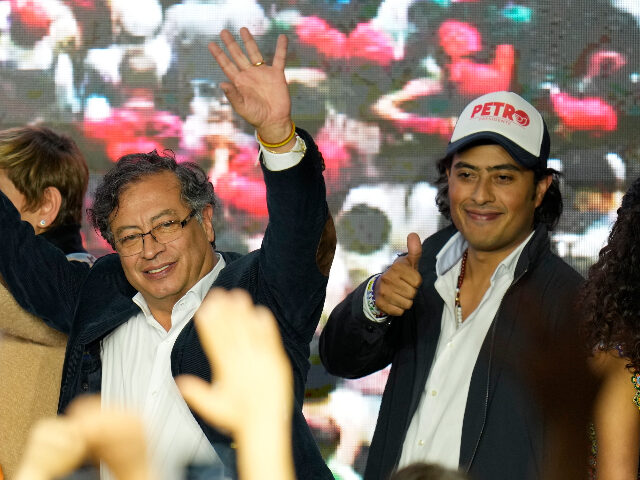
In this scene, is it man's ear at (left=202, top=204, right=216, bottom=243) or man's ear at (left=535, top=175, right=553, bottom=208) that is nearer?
man's ear at (left=202, top=204, right=216, bottom=243)

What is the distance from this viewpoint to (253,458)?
1163 millimetres

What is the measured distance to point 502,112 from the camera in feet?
9.04

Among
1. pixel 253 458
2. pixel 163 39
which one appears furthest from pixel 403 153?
pixel 253 458

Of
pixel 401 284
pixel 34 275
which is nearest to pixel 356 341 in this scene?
pixel 401 284

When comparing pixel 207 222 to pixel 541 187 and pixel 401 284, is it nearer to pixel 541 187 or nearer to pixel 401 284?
pixel 401 284

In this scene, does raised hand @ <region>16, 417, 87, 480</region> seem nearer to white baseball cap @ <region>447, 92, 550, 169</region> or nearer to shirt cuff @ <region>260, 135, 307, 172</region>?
shirt cuff @ <region>260, 135, 307, 172</region>

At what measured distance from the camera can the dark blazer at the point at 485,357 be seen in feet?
7.80

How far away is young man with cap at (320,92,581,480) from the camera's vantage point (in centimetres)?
241

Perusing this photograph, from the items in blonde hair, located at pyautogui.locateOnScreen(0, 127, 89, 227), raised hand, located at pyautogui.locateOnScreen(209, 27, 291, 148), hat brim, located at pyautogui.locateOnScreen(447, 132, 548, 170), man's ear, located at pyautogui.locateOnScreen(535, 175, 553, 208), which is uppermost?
raised hand, located at pyautogui.locateOnScreen(209, 27, 291, 148)

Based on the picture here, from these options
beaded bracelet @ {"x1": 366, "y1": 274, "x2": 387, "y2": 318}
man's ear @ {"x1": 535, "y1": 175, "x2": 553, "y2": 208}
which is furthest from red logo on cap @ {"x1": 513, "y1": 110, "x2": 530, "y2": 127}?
beaded bracelet @ {"x1": 366, "y1": 274, "x2": 387, "y2": 318}

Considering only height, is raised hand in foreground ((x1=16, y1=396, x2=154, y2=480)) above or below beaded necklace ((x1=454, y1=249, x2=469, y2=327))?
above

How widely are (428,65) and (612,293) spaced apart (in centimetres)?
196

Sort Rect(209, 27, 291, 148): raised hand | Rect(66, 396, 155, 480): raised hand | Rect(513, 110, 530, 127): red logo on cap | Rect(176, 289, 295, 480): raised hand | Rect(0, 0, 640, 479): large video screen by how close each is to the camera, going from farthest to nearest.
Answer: Rect(0, 0, 640, 479): large video screen < Rect(513, 110, 530, 127): red logo on cap < Rect(209, 27, 291, 148): raised hand < Rect(66, 396, 155, 480): raised hand < Rect(176, 289, 295, 480): raised hand

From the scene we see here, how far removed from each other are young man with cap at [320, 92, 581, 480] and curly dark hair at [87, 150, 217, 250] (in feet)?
1.60
